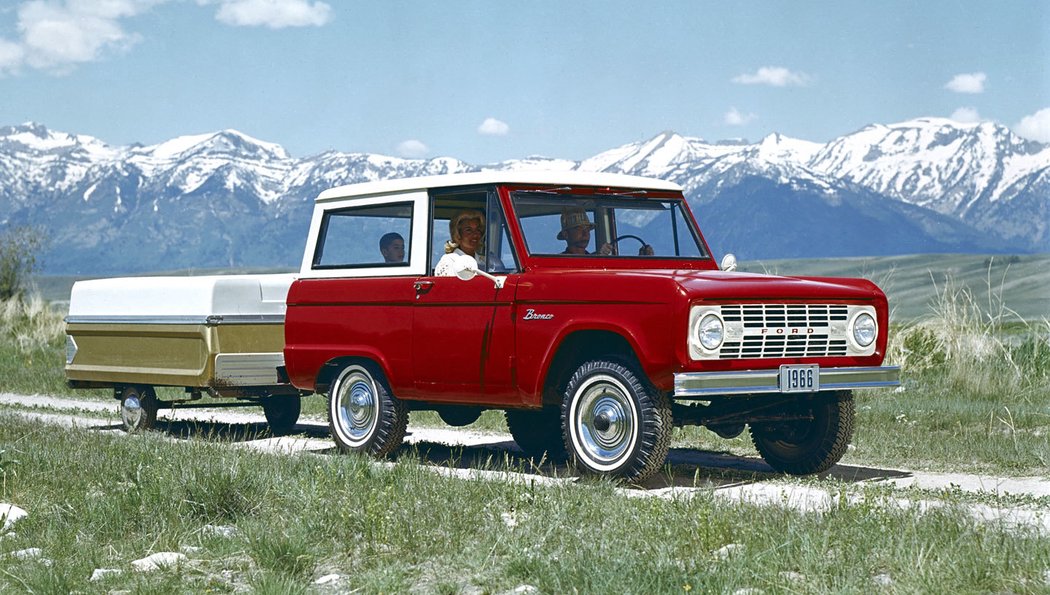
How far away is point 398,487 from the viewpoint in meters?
8.52

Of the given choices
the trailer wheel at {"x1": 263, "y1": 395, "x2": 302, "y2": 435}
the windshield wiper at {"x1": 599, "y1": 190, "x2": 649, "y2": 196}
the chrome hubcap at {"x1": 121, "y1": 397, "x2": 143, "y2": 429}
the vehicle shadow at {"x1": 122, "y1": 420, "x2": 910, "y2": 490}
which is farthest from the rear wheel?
the chrome hubcap at {"x1": 121, "y1": 397, "x2": 143, "y2": 429}

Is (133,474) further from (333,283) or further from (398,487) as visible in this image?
(333,283)

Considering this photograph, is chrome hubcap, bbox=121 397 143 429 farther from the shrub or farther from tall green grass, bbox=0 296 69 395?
the shrub

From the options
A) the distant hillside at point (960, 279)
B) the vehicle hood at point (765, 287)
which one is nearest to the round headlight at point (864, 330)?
the vehicle hood at point (765, 287)

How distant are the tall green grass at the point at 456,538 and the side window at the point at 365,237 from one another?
243 cm

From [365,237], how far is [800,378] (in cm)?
428

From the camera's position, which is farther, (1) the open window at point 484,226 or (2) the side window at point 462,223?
(2) the side window at point 462,223

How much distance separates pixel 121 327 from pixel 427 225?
4594 mm

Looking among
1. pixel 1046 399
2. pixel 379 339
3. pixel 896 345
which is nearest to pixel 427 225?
pixel 379 339

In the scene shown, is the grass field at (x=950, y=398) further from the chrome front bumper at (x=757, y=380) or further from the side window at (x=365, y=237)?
the side window at (x=365, y=237)

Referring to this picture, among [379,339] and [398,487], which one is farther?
[379,339]

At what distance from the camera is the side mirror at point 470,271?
33.4 feet

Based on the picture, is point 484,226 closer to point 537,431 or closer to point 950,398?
point 537,431

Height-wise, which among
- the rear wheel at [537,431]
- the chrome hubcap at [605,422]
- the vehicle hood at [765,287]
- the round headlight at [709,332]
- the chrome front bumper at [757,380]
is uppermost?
the vehicle hood at [765,287]
